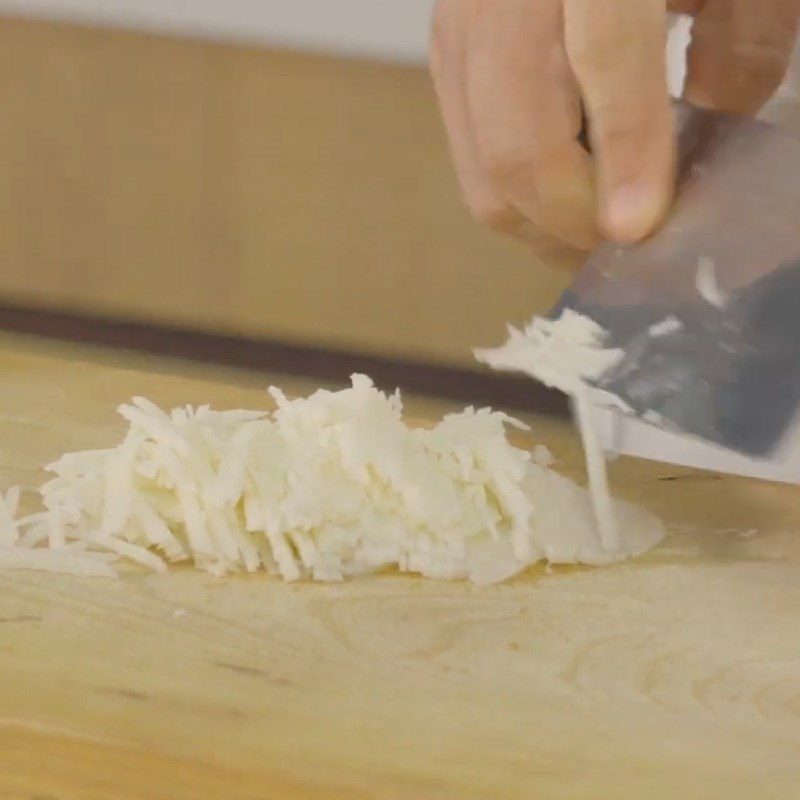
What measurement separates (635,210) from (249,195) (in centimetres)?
85

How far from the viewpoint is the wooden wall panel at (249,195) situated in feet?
4.68

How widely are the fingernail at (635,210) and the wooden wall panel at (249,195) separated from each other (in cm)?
68

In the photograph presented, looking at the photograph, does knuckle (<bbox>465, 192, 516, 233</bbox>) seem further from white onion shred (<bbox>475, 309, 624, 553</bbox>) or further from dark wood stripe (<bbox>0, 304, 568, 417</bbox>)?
dark wood stripe (<bbox>0, 304, 568, 417</bbox>)

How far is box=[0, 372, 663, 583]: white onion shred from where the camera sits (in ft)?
2.37

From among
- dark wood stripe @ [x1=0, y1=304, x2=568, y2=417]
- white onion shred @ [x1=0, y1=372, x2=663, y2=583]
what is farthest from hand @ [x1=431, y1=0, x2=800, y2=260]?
dark wood stripe @ [x1=0, y1=304, x2=568, y2=417]

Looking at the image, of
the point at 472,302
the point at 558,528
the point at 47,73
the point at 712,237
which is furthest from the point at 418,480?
the point at 47,73

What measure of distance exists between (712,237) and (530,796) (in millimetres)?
349

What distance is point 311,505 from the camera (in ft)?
2.39

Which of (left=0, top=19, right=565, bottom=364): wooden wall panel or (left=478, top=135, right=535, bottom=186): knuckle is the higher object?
(left=478, top=135, right=535, bottom=186): knuckle

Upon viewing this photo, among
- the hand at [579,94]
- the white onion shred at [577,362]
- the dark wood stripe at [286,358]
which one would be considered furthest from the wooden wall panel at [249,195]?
the white onion shred at [577,362]

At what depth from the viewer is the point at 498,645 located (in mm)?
664

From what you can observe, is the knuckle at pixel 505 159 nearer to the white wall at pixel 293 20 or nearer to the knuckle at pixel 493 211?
the knuckle at pixel 493 211

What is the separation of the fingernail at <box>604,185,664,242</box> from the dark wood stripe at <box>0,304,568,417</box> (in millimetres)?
764

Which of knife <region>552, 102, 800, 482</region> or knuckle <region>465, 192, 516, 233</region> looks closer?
knife <region>552, 102, 800, 482</region>
